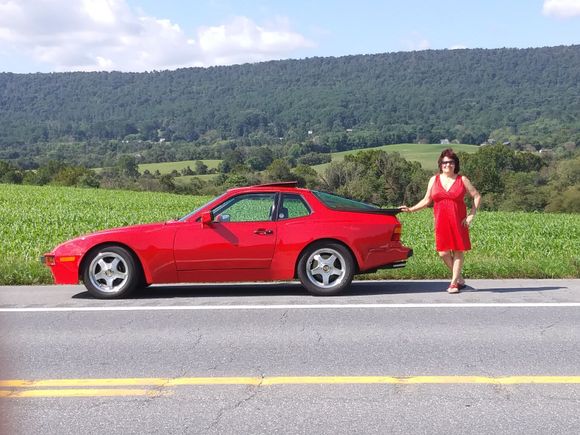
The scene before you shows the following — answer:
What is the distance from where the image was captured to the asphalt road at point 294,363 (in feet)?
15.6

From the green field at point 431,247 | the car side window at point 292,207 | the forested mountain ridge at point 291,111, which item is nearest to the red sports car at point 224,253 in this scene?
the car side window at point 292,207

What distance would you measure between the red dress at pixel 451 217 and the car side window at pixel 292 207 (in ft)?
5.43

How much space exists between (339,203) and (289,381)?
4.34 m

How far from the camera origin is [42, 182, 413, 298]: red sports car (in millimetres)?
9219

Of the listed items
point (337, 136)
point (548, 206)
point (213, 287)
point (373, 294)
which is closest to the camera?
point (373, 294)

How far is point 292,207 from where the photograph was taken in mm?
9547

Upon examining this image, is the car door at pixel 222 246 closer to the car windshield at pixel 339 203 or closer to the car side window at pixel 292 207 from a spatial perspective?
the car side window at pixel 292 207

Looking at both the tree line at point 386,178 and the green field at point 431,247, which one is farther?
the tree line at point 386,178

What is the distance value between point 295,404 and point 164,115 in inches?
7438

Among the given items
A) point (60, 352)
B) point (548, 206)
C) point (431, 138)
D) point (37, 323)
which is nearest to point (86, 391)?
point (60, 352)

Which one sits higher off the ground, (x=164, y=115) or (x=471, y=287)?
(x=164, y=115)

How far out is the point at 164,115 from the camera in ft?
623

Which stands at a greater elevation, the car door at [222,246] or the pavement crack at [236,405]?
the car door at [222,246]

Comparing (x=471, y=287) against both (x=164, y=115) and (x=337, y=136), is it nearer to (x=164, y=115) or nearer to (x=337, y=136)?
(x=337, y=136)
